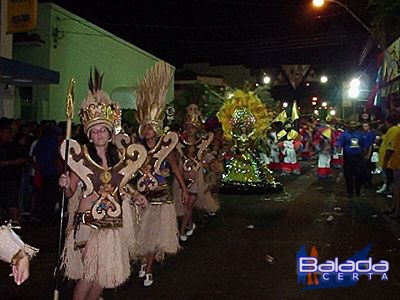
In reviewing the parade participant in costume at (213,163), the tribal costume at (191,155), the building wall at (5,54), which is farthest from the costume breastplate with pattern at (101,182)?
the building wall at (5,54)

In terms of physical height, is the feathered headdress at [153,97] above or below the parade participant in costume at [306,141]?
above

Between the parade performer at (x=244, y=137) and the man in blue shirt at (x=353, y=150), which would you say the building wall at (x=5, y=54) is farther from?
the man in blue shirt at (x=353, y=150)

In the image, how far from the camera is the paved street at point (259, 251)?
19.9 feet

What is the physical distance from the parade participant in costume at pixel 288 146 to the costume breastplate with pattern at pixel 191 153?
36.6 ft

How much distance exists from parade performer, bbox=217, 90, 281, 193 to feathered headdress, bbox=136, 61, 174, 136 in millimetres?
7712

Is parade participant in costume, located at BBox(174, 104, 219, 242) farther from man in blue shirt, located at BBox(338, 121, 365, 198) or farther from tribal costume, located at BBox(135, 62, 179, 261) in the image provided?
man in blue shirt, located at BBox(338, 121, 365, 198)

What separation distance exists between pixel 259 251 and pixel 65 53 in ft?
51.7

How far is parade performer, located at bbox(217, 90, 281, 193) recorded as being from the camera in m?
14.6

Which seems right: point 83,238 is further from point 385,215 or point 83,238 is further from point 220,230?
point 385,215

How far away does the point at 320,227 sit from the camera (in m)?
9.91

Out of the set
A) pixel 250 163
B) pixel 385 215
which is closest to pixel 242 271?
pixel 385 215

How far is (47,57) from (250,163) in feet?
30.9

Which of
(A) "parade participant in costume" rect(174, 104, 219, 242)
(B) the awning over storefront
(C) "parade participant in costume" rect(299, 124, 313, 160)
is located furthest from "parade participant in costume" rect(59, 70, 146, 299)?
(C) "parade participant in costume" rect(299, 124, 313, 160)

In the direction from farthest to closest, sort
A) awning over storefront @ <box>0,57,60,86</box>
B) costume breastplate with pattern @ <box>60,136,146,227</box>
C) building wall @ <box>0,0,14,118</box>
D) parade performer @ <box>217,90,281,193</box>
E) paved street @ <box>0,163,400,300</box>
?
building wall @ <box>0,0,14,118</box>
parade performer @ <box>217,90,281,193</box>
awning over storefront @ <box>0,57,60,86</box>
paved street @ <box>0,163,400,300</box>
costume breastplate with pattern @ <box>60,136,146,227</box>
